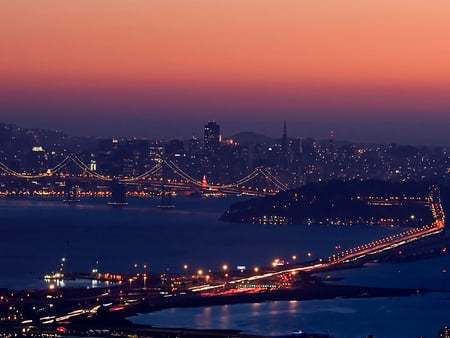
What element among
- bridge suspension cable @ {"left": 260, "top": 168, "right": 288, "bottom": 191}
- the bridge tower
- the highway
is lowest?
the highway

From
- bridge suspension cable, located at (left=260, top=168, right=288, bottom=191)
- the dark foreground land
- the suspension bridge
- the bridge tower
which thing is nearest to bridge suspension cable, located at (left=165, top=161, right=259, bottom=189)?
the suspension bridge

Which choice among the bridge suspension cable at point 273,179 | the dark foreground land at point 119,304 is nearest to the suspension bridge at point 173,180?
the bridge suspension cable at point 273,179

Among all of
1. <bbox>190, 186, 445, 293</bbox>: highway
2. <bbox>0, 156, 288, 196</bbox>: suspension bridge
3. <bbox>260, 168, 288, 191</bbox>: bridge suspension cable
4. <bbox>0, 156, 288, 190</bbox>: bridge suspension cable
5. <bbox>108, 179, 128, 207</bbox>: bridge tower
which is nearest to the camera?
<bbox>190, 186, 445, 293</bbox>: highway

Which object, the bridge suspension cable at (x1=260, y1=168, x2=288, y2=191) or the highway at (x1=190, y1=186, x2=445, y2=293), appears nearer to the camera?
the highway at (x1=190, y1=186, x2=445, y2=293)

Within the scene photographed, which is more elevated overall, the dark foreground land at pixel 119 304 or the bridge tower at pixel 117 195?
the bridge tower at pixel 117 195

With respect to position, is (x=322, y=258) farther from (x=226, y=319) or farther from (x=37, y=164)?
(x=37, y=164)

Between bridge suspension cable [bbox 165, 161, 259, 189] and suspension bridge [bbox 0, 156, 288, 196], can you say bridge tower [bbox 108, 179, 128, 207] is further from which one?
bridge suspension cable [bbox 165, 161, 259, 189]

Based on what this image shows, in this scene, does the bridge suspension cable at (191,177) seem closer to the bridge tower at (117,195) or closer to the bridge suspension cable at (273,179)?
the bridge suspension cable at (273,179)

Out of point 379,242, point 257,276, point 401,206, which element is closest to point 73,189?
point 401,206

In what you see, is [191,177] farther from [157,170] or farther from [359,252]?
[359,252]
